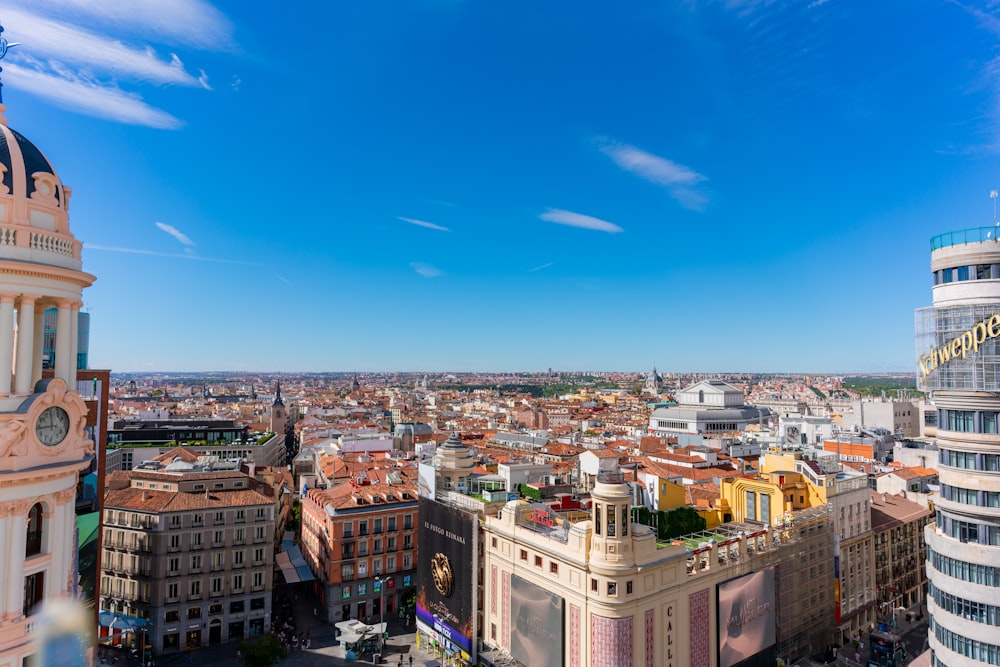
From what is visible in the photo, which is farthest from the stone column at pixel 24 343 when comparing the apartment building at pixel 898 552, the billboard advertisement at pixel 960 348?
the apartment building at pixel 898 552

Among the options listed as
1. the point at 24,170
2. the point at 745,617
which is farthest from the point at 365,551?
the point at 24,170

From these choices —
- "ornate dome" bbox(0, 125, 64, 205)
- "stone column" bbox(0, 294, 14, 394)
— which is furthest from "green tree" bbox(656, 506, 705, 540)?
"ornate dome" bbox(0, 125, 64, 205)

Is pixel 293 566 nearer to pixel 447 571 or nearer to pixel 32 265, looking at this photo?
pixel 447 571

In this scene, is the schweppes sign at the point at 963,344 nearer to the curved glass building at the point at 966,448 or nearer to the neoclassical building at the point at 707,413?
the curved glass building at the point at 966,448

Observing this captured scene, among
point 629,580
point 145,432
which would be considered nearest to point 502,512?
point 629,580

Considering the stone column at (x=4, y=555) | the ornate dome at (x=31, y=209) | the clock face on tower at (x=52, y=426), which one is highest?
the ornate dome at (x=31, y=209)
